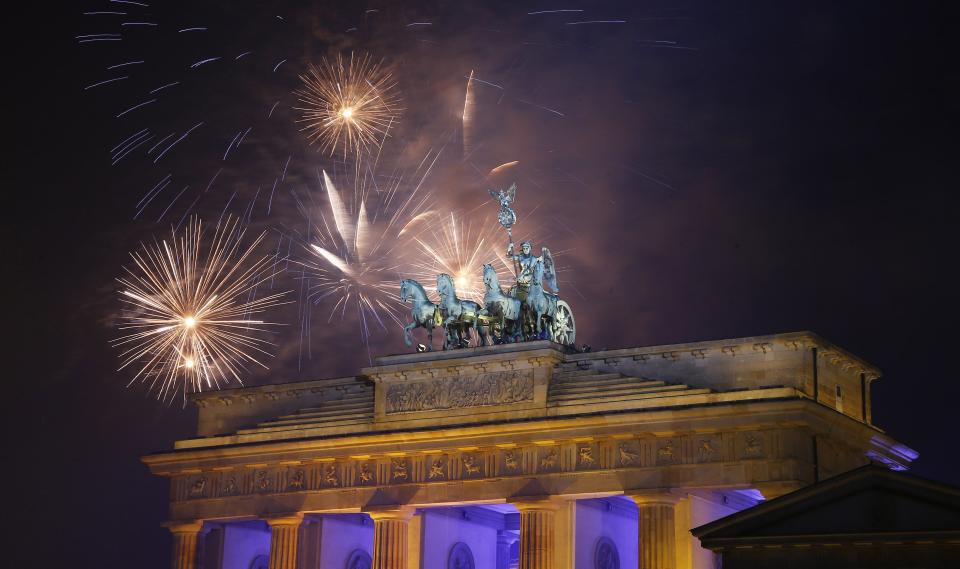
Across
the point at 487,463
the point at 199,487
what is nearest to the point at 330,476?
the point at 199,487

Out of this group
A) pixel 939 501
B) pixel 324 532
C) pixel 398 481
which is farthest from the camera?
pixel 324 532

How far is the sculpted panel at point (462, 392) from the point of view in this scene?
39.3 metres

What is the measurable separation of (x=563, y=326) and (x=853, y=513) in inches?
678

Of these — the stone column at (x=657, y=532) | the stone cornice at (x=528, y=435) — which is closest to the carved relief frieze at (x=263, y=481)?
the stone cornice at (x=528, y=435)

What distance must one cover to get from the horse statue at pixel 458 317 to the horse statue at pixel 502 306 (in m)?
0.47

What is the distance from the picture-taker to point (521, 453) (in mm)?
38781

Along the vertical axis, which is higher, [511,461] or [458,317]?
[458,317]

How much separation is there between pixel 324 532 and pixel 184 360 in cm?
721

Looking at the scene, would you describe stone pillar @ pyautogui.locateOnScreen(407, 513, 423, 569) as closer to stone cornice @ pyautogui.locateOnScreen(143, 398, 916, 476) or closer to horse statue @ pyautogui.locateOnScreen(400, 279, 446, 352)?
stone cornice @ pyautogui.locateOnScreen(143, 398, 916, 476)

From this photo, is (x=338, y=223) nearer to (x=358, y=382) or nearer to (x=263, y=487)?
(x=358, y=382)

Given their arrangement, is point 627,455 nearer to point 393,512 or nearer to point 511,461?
point 511,461

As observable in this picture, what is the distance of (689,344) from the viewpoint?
1483 inches

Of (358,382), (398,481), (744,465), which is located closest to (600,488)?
(744,465)

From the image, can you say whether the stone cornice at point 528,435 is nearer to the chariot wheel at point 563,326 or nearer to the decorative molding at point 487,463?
the decorative molding at point 487,463
